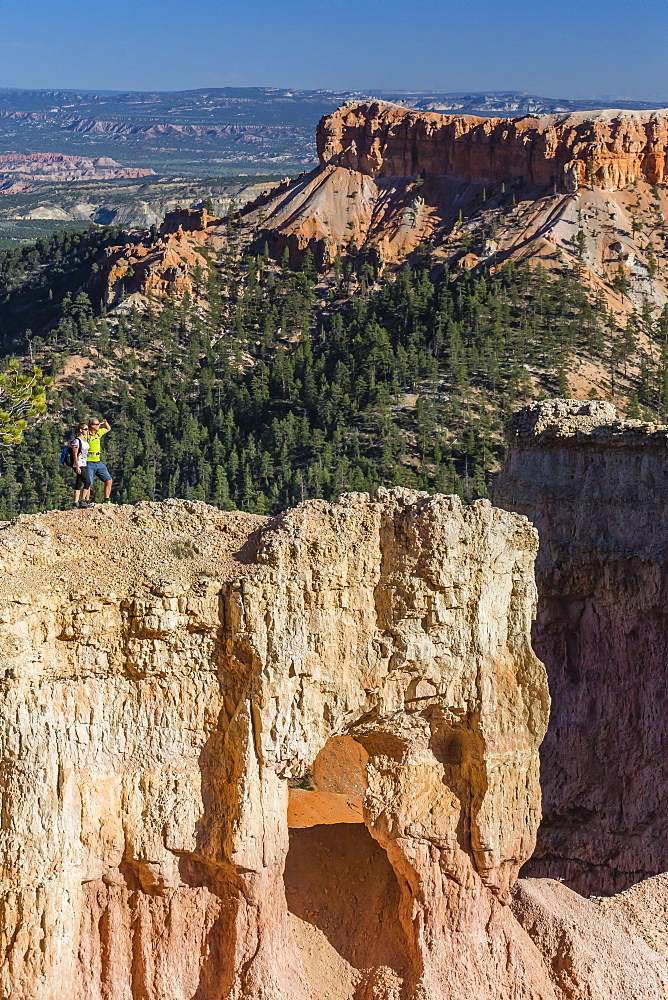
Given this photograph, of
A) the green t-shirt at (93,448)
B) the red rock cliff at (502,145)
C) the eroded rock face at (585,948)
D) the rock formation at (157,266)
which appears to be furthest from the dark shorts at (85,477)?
the red rock cliff at (502,145)

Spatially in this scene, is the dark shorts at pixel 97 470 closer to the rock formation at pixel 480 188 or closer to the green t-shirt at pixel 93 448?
the green t-shirt at pixel 93 448

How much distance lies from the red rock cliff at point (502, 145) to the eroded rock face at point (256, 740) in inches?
3899

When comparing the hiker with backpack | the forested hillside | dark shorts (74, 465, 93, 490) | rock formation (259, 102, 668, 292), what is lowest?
dark shorts (74, 465, 93, 490)

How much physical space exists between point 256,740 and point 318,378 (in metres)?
61.0

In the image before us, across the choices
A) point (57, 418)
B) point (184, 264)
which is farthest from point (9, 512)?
point (184, 264)

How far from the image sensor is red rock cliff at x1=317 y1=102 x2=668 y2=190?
108688mm

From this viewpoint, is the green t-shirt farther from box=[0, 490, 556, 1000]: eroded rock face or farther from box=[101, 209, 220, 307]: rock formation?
box=[101, 209, 220, 307]: rock formation

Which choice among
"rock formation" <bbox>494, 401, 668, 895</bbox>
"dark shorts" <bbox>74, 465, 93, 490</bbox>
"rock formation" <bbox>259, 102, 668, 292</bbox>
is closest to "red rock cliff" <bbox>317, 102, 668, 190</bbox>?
"rock formation" <bbox>259, 102, 668, 292</bbox>

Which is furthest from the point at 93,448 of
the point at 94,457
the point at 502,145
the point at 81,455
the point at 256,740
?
the point at 502,145

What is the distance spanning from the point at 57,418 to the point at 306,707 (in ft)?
213

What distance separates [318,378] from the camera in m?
75.6

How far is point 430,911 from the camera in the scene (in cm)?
1714

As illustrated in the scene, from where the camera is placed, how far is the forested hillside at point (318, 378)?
6222 cm

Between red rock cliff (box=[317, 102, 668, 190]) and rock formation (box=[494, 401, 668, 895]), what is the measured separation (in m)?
87.9
